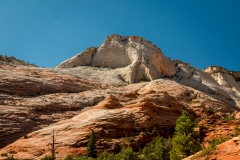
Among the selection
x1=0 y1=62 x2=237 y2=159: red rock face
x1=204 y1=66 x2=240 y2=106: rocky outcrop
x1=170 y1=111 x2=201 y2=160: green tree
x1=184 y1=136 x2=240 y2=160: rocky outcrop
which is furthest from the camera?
x1=204 y1=66 x2=240 y2=106: rocky outcrop

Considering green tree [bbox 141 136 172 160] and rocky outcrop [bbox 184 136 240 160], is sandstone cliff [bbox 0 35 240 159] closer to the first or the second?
green tree [bbox 141 136 172 160]

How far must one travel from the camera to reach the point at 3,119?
30828mm

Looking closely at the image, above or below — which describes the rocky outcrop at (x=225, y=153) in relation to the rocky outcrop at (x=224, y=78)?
below

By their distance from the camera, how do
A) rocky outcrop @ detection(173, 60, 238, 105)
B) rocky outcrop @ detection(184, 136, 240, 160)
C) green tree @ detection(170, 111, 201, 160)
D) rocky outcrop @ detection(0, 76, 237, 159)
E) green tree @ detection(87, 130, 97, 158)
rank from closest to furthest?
1. rocky outcrop @ detection(184, 136, 240, 160)
2. green tree @ detection(170, 111, 201, 160)
3. green tree @ detection(87, 130, 97, 158)
4. rocky outcrop @ detection(0, 76, 237, 159)
5. rocky outcrop @ detection(173, 60, 238, 105)

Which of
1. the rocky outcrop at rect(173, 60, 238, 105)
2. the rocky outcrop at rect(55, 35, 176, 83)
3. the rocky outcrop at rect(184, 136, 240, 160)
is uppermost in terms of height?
the rocky outcrop at rect(55, 35, 176, 83)

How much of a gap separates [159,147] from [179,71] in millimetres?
49258

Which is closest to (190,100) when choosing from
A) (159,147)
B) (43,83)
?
(159,147)

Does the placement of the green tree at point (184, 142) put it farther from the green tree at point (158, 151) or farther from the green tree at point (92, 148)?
the green tree at point (92, 148)

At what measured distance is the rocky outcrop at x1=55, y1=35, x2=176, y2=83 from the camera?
66.2 metres

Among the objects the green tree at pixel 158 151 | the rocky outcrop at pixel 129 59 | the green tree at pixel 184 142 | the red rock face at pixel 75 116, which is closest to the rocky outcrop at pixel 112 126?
the red rock face at pixel 75 116

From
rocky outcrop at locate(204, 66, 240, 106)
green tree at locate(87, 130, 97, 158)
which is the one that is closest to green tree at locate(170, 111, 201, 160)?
green tree at locate(87, 130, 97, 158)

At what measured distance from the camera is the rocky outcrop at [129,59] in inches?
2606

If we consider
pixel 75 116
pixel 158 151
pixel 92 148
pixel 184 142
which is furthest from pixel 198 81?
pixel 92 148

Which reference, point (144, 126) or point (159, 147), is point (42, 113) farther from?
point (159, 147)
